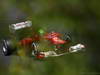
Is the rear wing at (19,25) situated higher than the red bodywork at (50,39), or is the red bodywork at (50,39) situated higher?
the rear wing at (19,25)

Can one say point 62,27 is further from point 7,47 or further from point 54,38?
point 7,47

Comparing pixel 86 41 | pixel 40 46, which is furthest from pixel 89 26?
pixel 40 46

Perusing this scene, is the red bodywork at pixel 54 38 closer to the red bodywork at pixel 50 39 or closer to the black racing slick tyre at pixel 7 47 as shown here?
the red bodywork at pixel 50 39

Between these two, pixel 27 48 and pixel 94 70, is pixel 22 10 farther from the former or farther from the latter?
pixel 94 70

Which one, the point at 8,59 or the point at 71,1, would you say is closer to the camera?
the point at 71,1

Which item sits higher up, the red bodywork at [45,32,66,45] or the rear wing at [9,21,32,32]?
the rear wing at [9,21,32,32]

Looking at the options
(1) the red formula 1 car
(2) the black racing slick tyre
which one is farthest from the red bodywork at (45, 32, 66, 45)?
(2) the black racing slick tyre

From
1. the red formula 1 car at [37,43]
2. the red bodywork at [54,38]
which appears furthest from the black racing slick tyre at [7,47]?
the red bodywork at [54,38]

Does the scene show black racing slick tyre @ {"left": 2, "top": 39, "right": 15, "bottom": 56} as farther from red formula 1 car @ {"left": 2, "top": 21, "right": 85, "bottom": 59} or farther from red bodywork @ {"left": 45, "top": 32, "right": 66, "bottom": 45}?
red bodywork @ {"left": 45, "top": 32, "right": 66, "bottom": 45}
